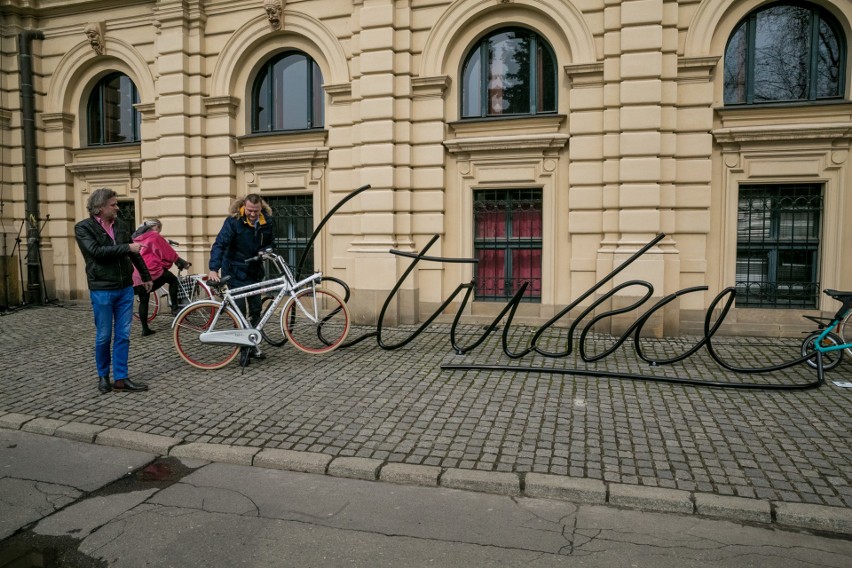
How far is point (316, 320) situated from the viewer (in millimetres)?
7594

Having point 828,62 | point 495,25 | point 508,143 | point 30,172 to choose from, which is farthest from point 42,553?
point 30,172

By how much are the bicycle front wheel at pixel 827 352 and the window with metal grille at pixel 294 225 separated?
27.3 feet

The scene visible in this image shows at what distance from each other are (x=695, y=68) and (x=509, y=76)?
3047 millimetres

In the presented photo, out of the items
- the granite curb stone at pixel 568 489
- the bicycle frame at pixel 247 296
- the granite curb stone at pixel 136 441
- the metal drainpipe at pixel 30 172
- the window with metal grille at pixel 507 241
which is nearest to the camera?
the granite curb stone at pixel 568 489

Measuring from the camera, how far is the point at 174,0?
464 inches

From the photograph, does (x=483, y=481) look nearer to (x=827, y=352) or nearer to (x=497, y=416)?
(x=497, y=416)

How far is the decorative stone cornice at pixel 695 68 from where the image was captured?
30.4ft

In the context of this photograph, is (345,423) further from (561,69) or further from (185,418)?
(561,69)

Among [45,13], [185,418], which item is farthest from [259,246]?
[45,13]

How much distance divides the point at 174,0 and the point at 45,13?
3.84 meters

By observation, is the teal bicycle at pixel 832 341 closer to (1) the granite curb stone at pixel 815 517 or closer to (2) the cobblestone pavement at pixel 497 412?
(2) the cobblestone pavement at pixel 497 412

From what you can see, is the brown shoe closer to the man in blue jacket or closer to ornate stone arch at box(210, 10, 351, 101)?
the man in blue jacket

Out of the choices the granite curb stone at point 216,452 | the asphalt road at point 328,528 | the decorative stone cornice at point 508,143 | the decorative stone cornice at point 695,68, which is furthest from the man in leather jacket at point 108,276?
the decorative stone cornice at point 695,68

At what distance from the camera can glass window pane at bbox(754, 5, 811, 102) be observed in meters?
9.44
